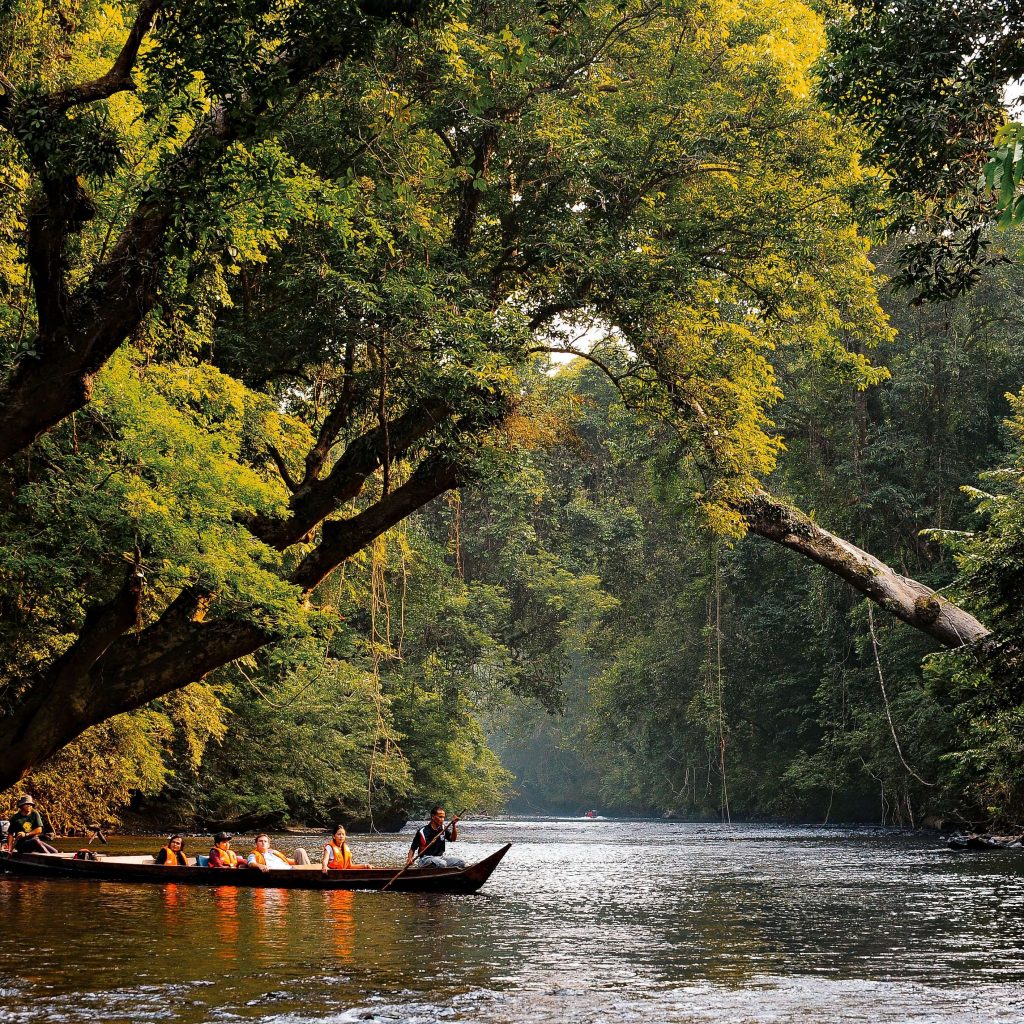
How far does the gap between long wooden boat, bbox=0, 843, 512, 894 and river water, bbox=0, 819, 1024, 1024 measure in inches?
10.1

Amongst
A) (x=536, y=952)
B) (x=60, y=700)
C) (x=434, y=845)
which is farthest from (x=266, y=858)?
(x=536, y=952)

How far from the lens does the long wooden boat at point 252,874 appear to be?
1551 cm

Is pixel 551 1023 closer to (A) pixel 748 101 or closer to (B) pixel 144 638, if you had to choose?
(B) pixel 144 638

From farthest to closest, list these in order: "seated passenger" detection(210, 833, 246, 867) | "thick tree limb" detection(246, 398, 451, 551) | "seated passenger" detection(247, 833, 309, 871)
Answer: "seated passenger" detection(247, 833, 309, 871) → "seated passenger" detection(210, 833, 246, 867) → "thick tree limb" detection(246, 398, 451, 551)

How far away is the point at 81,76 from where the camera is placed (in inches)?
494

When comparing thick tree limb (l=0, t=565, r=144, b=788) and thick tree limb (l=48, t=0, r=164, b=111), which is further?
thick tree limb (l=0, t=565, r=144, b=788)

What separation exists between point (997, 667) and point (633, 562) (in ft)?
93.6

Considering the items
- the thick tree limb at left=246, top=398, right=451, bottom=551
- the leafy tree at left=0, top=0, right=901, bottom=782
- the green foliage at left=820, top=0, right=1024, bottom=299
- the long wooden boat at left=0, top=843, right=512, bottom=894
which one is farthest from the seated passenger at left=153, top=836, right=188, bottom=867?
the green foliage at left=820, top=0, right=1024, bottom=299

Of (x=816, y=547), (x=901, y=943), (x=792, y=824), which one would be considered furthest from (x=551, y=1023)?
(x=792, y=824)

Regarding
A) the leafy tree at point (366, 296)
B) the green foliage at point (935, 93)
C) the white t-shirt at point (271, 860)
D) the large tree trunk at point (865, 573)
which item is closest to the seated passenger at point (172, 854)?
Answer: the white t-shirt at point (271, 860)

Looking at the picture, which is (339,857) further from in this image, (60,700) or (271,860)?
(60,700)

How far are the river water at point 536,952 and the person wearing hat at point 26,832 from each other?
87 centimetres

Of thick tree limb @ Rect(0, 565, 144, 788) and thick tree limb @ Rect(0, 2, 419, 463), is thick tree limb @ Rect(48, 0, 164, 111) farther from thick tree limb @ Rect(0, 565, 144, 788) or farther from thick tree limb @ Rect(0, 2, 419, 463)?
thick tree limb @ Rect(0, 565, 144, 788)

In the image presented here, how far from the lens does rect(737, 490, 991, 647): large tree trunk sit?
17891 mm
